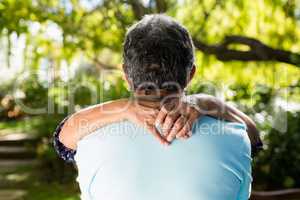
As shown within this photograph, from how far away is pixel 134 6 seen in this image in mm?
4793

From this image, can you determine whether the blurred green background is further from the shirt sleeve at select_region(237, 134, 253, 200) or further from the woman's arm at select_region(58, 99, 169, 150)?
the shirt sleeve at select_region(237, 134, 253, 200)

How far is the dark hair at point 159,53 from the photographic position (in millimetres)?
1271

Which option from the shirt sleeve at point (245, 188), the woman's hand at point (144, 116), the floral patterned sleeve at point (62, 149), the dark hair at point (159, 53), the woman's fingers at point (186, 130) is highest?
the dark hair at point (159, 53)

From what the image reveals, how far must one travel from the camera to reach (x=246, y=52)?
4977 mm

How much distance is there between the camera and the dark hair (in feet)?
4.17

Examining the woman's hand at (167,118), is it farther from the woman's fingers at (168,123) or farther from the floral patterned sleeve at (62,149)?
the floral patterned sleeve at (62,149)

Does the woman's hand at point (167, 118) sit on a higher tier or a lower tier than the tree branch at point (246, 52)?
lower

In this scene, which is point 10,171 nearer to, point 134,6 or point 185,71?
point 134,6

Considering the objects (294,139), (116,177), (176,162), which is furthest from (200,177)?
(294,139)

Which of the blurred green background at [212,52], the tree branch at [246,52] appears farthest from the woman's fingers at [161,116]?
the tree branch at [246,52]

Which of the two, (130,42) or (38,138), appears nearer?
(130,42)

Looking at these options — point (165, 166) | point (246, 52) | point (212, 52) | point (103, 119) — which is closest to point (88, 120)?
point (103, 119)

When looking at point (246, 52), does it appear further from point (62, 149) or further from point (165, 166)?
point (165, 166)

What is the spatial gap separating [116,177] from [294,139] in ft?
14.3
